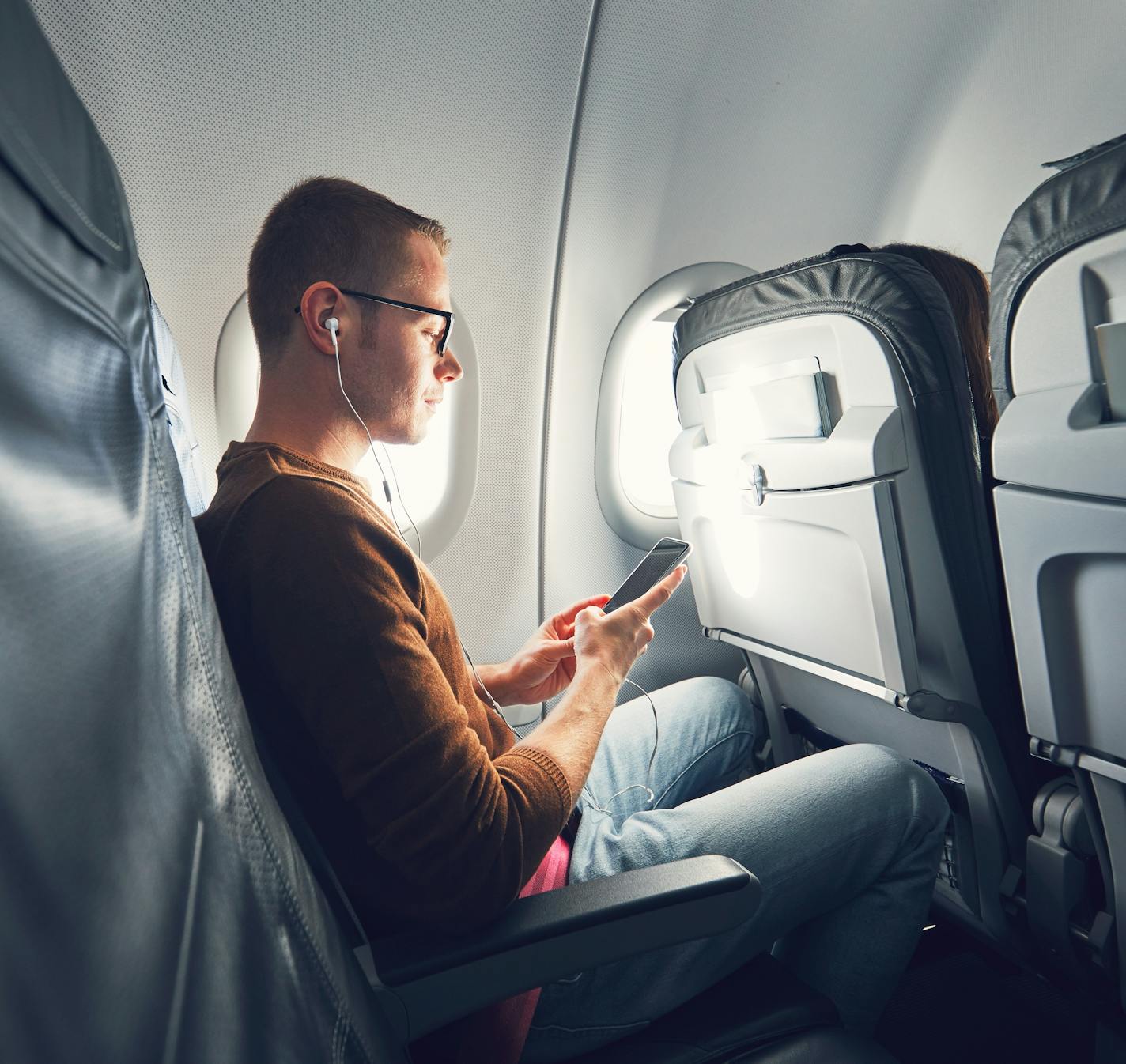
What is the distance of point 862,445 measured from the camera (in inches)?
54.1

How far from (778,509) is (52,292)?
1.38 meters

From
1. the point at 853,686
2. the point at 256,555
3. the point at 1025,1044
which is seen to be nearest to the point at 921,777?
the point at 853,686

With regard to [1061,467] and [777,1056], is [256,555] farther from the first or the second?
[1061,467]

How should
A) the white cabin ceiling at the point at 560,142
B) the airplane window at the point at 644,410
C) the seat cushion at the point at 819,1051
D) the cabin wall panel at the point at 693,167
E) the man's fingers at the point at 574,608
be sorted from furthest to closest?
the airplane window at the point at 644,410 → the cabin wall panel at the point at 693,167 → the white cabin ceiling at the point at 560,142 → the man's fingers at the point at 574,608 → the seat cushion at the point at 819,1051

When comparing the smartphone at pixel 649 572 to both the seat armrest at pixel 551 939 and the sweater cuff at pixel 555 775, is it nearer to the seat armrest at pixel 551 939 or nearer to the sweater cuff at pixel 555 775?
the sweater cuff at pixel 555 775

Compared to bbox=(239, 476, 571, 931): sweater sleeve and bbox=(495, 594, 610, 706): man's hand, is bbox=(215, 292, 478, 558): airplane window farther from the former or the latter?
bbox=(239, 476, 571, 931): sweater sleeve

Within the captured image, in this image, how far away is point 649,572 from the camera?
1729 mm

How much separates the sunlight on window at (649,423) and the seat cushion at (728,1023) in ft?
5.23

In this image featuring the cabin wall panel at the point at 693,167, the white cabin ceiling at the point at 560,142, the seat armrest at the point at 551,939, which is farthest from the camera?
the cabin wall panel at the point at 693,167

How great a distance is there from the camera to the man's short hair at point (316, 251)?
1.39 metres

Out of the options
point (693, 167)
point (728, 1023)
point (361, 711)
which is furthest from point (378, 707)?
point (693, 167)

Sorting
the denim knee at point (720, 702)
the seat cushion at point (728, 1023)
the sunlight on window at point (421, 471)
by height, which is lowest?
the seat cushion at point (728, 1023)

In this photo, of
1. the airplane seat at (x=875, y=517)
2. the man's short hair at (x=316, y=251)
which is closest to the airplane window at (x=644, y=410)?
the airplane seat at (x=875, y=517)

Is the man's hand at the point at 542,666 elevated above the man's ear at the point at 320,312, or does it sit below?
below
